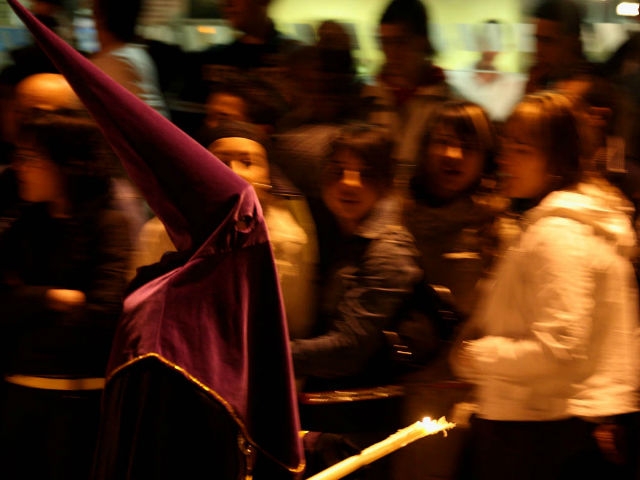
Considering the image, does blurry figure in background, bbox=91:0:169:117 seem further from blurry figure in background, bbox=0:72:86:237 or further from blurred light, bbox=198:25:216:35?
blurry figure in background, bbox=0:72:86:237

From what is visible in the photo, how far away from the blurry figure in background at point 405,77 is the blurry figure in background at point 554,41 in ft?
1.19

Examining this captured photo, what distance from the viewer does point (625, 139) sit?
3748mm

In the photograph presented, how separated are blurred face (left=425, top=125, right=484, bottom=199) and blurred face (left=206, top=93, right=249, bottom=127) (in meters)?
0.68

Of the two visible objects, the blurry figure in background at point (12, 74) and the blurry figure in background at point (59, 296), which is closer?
the blurry figure in background at point (59, 296)

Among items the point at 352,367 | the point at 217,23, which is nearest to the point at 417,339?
the point at 352,367

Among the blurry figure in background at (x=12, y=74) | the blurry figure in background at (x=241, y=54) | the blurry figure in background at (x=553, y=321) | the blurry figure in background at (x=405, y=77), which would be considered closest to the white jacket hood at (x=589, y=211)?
the blurry figure in background at (x=553, y=321)

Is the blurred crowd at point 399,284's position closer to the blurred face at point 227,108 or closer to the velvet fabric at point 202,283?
the blurred face at point 227,108

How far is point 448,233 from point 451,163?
0.72 ft

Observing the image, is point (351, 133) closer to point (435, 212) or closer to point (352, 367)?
point (435, 212)

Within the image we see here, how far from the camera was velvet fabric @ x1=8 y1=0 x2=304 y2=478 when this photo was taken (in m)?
1.87

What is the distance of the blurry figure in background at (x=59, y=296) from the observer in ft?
9.06

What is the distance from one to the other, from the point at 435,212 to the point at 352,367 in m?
0.58

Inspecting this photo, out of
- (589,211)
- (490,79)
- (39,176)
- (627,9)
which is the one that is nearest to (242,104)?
(39,176)

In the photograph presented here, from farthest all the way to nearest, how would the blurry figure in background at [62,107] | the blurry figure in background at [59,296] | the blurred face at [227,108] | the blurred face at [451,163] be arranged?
the blurred face at [227,108] → the blurred face at [451,163] → the blurry figure in background at [62,107] → the blurry figure in background at [59,296]
